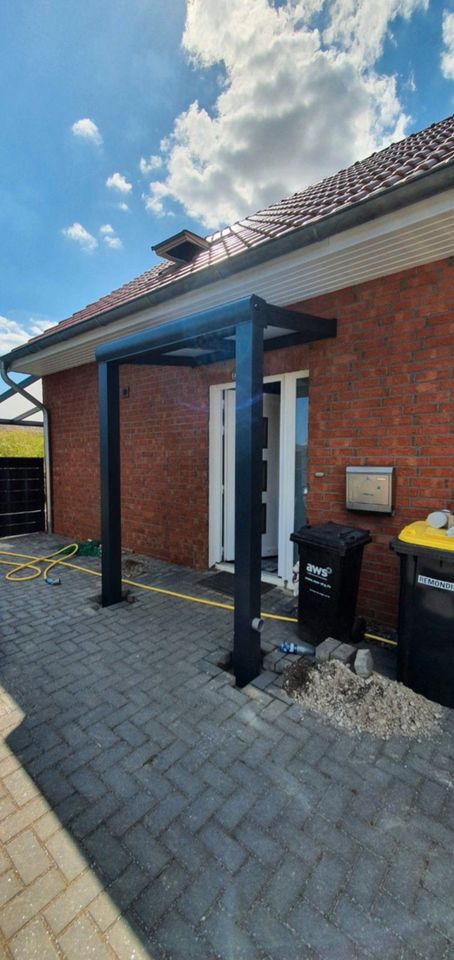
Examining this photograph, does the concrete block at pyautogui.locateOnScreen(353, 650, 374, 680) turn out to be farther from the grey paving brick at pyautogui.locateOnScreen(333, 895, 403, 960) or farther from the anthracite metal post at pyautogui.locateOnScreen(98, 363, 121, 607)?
the anthracite metal post at pyautogui.locateOnScreen(98, 363, 121, 607)

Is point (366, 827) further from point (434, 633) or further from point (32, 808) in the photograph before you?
point (32, 808)

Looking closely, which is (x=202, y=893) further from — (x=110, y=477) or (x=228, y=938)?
(x=110, y=477)

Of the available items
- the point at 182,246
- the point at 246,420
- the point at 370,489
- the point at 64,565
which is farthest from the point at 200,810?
the point at 182,246

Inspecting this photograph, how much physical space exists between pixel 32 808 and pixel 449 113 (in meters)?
8.50

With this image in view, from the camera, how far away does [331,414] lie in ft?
12.8

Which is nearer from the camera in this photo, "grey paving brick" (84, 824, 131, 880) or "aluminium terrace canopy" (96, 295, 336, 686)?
"grey paving brick" (84, 824, 131, 880)

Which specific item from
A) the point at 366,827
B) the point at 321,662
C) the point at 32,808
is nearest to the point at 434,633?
the point at 321,662

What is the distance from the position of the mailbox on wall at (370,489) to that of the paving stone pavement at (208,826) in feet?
5.48

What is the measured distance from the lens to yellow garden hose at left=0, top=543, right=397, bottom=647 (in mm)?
3898

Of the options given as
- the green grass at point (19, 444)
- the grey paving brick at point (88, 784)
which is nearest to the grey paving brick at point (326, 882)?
the grey paving brick at point (88, 784)

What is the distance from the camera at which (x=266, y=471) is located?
18.1 ft

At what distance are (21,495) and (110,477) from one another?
5075mm

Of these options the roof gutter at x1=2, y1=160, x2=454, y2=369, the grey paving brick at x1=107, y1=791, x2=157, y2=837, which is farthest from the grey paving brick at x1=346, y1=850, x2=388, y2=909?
the roof gutter at x1=2, y1=160, x2=454, y2=369

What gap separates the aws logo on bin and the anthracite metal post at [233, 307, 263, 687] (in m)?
0.70
